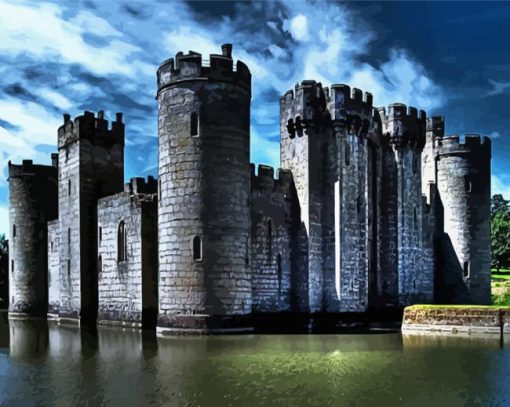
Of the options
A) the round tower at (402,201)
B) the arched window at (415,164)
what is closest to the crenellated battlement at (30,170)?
the round tower at (402,201)

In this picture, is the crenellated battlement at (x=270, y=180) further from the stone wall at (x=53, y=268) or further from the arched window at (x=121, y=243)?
the stone wall at (x=53, y=268)

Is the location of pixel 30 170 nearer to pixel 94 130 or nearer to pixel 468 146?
pixel 94 130

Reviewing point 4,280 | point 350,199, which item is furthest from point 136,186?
point 4,280

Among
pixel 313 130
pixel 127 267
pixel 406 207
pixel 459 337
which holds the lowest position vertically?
pixel 459 337

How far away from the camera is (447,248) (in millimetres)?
38969

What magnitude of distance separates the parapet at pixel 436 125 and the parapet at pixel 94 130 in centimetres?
1866

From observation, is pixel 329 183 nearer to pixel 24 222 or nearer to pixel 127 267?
pixel 127 267

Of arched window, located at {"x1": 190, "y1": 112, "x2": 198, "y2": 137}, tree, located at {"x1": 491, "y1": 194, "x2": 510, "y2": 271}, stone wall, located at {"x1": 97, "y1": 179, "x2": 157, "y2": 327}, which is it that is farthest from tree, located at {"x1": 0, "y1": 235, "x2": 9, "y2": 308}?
tree, located at {"x1": 491, "y1": 194, "x2": 510, "y2": 271}

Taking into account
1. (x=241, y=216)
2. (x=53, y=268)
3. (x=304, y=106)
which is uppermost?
(x=304, y=106)

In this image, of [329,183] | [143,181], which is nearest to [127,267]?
[143,181]

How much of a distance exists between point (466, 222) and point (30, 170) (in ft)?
87.4

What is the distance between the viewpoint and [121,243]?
1193 inches

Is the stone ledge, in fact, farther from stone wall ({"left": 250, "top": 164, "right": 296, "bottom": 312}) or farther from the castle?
stone wall ({"left": 250, "top": 164, "right": 296, "bottom": 312})

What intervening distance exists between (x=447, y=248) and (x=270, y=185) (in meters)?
14.5
